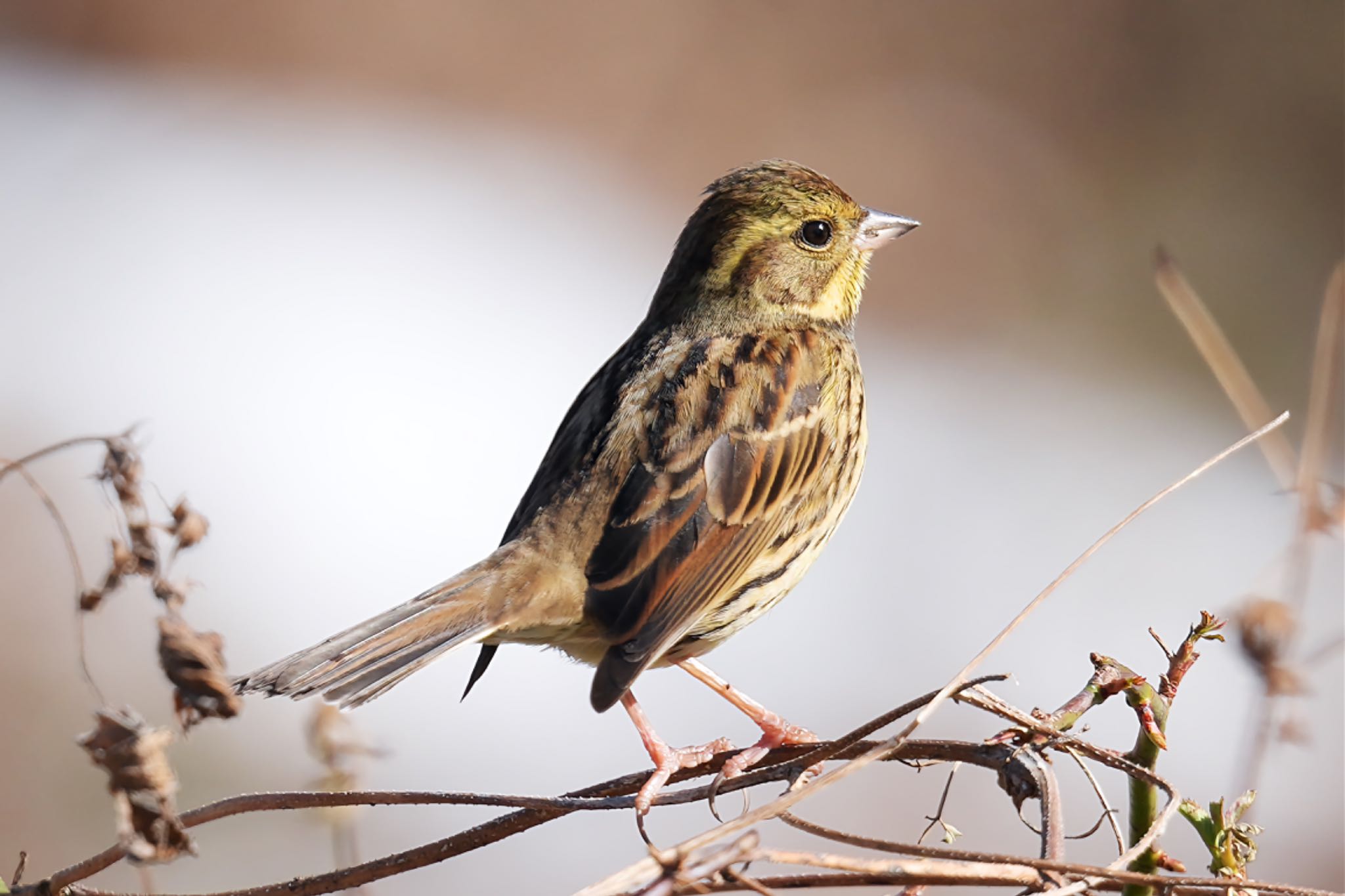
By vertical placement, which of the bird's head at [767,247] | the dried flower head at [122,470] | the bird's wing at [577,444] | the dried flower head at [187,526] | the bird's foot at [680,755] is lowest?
the bird's foot at [680,755]

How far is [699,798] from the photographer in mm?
1871

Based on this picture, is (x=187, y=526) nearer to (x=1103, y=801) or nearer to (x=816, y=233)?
(x=1103, y=801)

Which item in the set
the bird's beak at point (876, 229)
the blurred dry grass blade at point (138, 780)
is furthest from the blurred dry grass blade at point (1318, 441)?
the blurred dry grass blade at point (138, 780)

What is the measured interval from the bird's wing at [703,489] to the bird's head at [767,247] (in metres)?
0.23

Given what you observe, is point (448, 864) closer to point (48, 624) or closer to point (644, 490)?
point (48, 624)

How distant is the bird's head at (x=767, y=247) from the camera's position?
3682 mm

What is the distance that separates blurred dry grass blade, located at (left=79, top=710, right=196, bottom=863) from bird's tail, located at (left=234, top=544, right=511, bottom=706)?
1.81ft

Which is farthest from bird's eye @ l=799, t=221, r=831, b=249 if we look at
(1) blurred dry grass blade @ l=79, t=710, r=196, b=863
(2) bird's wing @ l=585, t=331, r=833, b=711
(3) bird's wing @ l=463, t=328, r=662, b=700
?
(1) blurred dry grass blade @ l=79, t=710, r=196, b=863

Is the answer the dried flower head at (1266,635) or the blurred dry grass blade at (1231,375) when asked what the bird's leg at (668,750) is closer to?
the dried flower head at (1266,635)

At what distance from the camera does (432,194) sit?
30.4 feet

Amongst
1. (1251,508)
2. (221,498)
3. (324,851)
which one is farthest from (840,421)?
(1251,508)

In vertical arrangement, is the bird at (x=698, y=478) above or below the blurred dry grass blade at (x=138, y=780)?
above

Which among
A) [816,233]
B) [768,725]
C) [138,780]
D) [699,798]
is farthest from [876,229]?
[138,780]

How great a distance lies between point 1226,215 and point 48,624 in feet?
23.4
